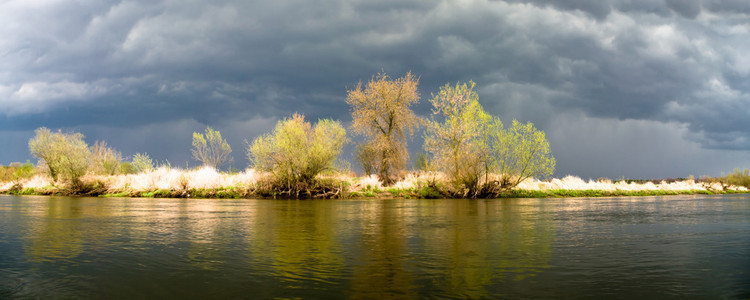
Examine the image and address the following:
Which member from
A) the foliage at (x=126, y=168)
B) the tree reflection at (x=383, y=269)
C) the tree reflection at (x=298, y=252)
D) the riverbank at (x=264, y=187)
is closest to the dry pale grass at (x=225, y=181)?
the riverbank at (x=264, y=187)

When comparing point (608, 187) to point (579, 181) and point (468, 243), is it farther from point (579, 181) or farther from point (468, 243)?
point (468, 243)

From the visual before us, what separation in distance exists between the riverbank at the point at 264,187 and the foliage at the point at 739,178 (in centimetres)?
3255

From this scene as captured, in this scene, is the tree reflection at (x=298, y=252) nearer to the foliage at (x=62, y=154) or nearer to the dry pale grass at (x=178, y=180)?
the dry pale grass at (x=178, y=180)

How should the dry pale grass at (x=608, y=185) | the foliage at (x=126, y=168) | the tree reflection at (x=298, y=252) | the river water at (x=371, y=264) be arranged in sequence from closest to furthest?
the river water at (x=371, y=264)
the tree reflection at (x=298, y=252)
the dry pale grass at (x=608, y=185)
the foliage at (x=126, y=168)

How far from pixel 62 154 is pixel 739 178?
83914mm

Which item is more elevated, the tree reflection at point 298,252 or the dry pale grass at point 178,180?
the dry pale grass at point 178,180

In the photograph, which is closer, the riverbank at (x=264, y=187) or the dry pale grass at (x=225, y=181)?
the riverbank at (x=264, y=187)

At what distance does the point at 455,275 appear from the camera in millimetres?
5293

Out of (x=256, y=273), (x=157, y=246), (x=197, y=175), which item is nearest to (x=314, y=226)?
(x=157, y=246)

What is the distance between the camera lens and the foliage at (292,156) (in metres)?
32.6

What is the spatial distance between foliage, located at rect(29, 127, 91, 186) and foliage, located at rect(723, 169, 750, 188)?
77753 millimetres

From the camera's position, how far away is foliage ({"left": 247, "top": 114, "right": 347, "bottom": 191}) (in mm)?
32594

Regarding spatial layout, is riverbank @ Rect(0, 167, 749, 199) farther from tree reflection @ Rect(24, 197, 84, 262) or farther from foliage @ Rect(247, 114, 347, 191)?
tree reflection @ Rect(24, 197, 84, 262)

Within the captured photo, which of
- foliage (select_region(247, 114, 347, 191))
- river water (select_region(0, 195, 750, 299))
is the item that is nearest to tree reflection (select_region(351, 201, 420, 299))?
river water (select_region(0, 195, 750, 299))
